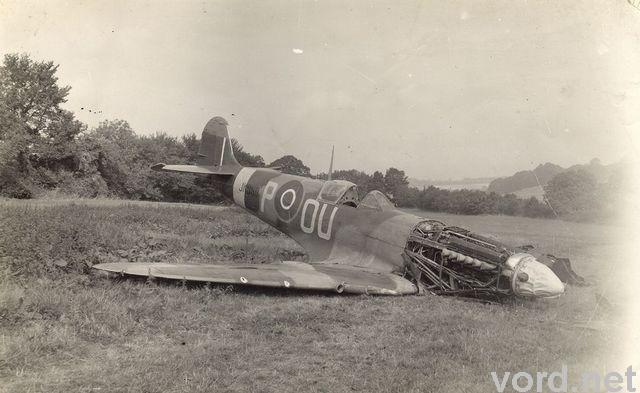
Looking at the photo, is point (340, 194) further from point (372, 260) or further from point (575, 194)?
point (575, 194)

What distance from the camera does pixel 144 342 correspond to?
5.34 metres

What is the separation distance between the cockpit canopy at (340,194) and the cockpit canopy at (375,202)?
1.80 ft

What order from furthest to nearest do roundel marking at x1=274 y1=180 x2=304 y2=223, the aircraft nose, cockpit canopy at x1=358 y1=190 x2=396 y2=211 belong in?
1. roundel marking at x1=274 y1=180 x2=304 y2=223
2. cockpit canopy at x1=358 y1=190 x2=396 y2=211
3. the aircraft nose

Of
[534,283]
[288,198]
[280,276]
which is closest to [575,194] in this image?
[288,198]

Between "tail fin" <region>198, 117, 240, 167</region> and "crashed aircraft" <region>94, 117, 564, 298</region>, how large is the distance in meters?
3.82

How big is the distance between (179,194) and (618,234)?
3471 centimetres

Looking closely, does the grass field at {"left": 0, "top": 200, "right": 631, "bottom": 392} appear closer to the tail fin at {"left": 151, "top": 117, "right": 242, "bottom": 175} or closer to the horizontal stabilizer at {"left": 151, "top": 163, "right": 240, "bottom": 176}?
the horizontal stabilizer at {"left": 151, "top": 163, "right": 240, "bottom": 176}

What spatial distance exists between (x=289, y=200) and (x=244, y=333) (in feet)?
20.8

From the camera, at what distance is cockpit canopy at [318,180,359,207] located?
1073 centimetres

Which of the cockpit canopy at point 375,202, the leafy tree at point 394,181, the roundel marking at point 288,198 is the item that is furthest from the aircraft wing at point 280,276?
the leafy tree at point 394,181

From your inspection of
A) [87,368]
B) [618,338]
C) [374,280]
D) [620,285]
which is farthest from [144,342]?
[620,285]

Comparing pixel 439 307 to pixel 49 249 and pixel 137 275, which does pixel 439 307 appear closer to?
pixel 137 275

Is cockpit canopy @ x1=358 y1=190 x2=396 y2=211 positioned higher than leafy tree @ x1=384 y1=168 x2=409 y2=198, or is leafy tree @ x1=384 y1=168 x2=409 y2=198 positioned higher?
leafy tree @ x1=384 y1=168 x2=409 y2=198

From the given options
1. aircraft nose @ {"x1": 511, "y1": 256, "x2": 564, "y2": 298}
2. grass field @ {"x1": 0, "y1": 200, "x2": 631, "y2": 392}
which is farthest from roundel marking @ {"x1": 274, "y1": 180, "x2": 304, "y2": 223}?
aircraft nose @ {"x1": 511, "y1": 256, "x2": 564, "y2": 298}
